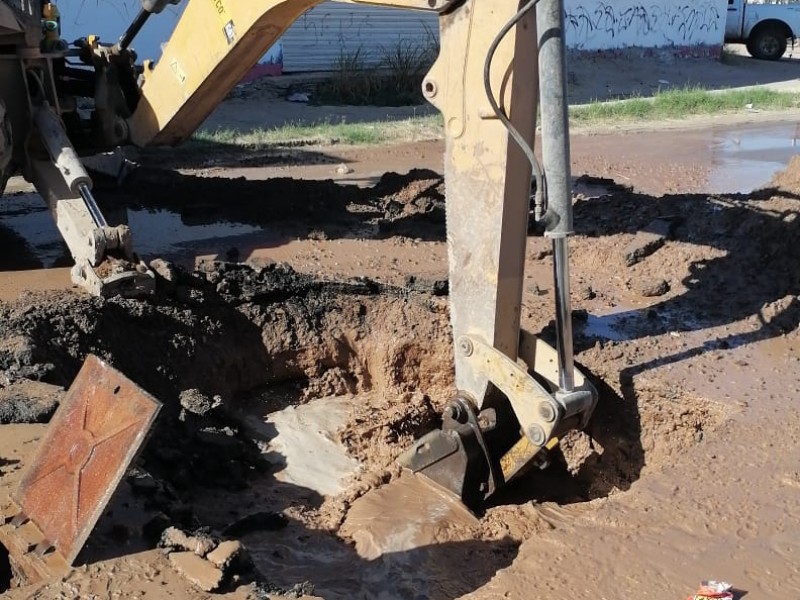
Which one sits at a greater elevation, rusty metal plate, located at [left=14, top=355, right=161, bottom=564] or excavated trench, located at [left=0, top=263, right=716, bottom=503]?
rusty metal plate, located at [left=14, top=355, right=161, bottom=564]

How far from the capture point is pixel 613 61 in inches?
925

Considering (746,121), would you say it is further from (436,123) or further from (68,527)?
(68,527)

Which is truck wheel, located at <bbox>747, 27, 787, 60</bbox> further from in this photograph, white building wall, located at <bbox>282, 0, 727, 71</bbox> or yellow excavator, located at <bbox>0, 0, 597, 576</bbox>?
yellow excavator, located at <bbox>0, 0, 597, 576</bbox>

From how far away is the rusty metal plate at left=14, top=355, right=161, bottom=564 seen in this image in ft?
11.1

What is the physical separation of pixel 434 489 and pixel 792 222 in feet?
13.4

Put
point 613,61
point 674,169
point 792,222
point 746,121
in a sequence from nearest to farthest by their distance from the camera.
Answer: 1. point 792,222
2. point 674,169
3. point 746,121
4. point 613,61

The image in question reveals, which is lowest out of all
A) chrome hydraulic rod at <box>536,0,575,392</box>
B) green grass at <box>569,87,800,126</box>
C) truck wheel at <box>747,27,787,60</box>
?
truck wheel at <box>747,27,787,60</box>

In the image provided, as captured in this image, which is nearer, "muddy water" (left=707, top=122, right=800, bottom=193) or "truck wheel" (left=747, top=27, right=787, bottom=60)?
"muddy water" (left=707, top=122, right=800, bottom=193)

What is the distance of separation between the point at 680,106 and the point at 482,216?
1423 cm

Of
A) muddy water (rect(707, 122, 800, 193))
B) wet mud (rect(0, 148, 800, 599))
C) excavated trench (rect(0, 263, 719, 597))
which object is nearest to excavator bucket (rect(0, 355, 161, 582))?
wet mud (rect(0, 148, 800, 599))

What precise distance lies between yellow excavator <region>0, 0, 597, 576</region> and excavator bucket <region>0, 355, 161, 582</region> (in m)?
0.02

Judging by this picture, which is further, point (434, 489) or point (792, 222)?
point (792, 222)

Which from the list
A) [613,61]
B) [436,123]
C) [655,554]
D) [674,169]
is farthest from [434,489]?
[613,61]

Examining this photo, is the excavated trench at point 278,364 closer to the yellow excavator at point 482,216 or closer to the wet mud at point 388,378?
the wet mud at point 388,378
